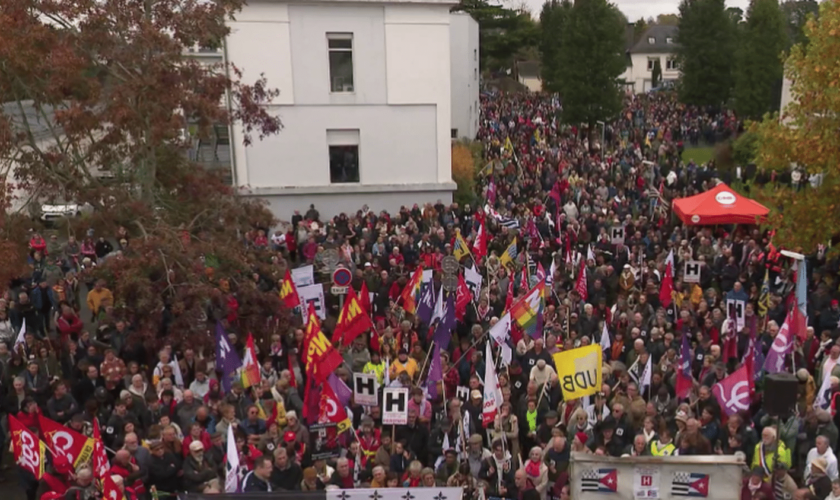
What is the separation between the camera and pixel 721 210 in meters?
21.6

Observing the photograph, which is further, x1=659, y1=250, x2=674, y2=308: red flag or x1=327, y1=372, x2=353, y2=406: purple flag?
x1=659, y1=250, x2=674, y2=308: red flag

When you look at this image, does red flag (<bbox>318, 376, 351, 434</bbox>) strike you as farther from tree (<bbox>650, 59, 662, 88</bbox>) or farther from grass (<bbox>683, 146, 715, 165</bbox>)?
tree (<bbox>650, 59, 662, 88</bbox>)

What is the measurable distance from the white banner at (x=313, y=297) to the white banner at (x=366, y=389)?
3542 mm

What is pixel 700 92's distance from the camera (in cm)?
6119

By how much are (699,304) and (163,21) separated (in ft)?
36.2

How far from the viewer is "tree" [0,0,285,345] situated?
42.0 ft

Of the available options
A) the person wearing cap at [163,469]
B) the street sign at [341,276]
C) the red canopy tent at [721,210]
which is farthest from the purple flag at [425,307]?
the red canopy tent at [721,210]

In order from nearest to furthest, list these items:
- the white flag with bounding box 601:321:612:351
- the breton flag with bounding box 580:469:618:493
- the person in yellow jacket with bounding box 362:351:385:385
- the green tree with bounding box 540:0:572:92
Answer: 1. the breton flag with bounding box 580:469:618:493
2. the person in yellow jacket with bounding box 362:351:385:385
3. the white flag with bounding box 601:321:612:351
4. the green tree with bounding box 540:0:572:92

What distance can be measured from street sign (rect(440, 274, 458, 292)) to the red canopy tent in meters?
9.13

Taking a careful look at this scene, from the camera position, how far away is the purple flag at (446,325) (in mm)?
13555

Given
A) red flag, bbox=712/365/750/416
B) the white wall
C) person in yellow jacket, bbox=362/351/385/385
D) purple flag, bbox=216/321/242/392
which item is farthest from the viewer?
the white wall

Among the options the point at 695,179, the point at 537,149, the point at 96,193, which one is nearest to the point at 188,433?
the point at 96,193

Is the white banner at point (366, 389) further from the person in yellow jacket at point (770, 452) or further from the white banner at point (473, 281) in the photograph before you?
the white banner at point (473, 281)

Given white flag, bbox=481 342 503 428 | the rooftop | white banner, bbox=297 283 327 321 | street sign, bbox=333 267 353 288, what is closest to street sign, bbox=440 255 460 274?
street sign, bbox=333 267 353 288
